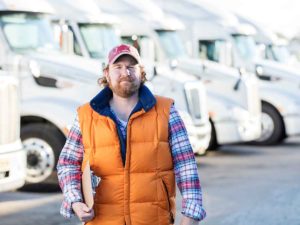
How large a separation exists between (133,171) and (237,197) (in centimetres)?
642

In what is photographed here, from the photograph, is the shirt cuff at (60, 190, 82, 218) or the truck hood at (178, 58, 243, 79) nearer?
the shirt cuff at (60, 190, 82, 218)

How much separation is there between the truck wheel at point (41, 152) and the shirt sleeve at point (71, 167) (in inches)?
250

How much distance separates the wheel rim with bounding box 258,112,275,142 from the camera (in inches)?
650

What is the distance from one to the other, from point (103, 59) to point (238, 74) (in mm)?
3724

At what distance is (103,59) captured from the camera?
39.9 feet

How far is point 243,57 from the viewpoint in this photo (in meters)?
16.8

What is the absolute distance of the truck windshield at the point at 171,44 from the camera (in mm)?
14617

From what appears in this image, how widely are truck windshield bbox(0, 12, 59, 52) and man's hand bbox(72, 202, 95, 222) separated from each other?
6.89 metres

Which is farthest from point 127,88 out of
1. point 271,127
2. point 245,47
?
point 245,47

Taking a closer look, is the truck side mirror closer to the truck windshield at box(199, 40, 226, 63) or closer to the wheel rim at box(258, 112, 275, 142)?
the truck windshield at box(199, 40, 226, 63)

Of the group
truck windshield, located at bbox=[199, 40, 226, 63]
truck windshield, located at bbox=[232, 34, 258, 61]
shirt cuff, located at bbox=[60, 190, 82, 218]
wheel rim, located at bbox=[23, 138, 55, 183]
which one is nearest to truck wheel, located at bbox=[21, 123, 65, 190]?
wheel rim, located at bbox=[23, 138, 55, 183]

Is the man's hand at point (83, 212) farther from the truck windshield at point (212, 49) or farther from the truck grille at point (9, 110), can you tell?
the truck windshield at point (212, 49)

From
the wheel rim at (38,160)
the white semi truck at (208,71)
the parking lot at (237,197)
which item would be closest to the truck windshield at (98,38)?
the white semi truck at (208,71)

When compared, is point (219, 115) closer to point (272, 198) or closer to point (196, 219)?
point (272, 198)
